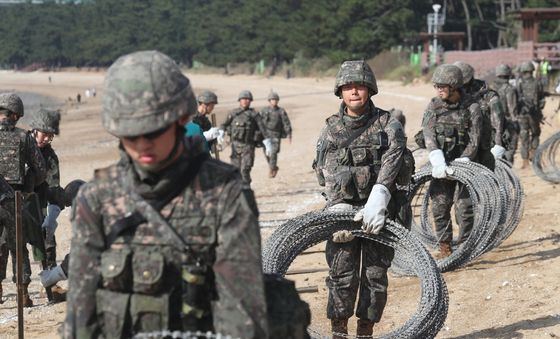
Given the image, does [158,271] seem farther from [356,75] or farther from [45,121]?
[45,121]

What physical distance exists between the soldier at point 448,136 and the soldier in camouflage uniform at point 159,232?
6.48 meters

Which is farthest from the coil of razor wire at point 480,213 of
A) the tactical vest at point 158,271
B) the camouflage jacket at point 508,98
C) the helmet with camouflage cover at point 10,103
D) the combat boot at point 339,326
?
the camouflage jacket at point 508,98

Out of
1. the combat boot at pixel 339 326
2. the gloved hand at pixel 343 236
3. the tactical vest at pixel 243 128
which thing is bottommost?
the combat boot at pixel 339 326

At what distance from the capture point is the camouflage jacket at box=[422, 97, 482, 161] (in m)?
9.88

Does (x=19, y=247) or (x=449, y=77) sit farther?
(x=449, y=77)

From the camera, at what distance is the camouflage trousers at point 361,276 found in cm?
664

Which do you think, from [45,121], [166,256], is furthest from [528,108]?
[166,256]

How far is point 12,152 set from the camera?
928cm

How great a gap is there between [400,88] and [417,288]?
52.0 meters

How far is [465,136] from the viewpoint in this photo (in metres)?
10.0

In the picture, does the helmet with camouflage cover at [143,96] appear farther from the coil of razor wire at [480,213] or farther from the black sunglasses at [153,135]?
the coil of razor wire at [480,213]

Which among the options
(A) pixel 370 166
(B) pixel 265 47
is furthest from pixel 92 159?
(B) pixel 265 47

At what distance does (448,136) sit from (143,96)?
23.2ft

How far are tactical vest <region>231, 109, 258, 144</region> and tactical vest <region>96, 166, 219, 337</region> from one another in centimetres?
1453
